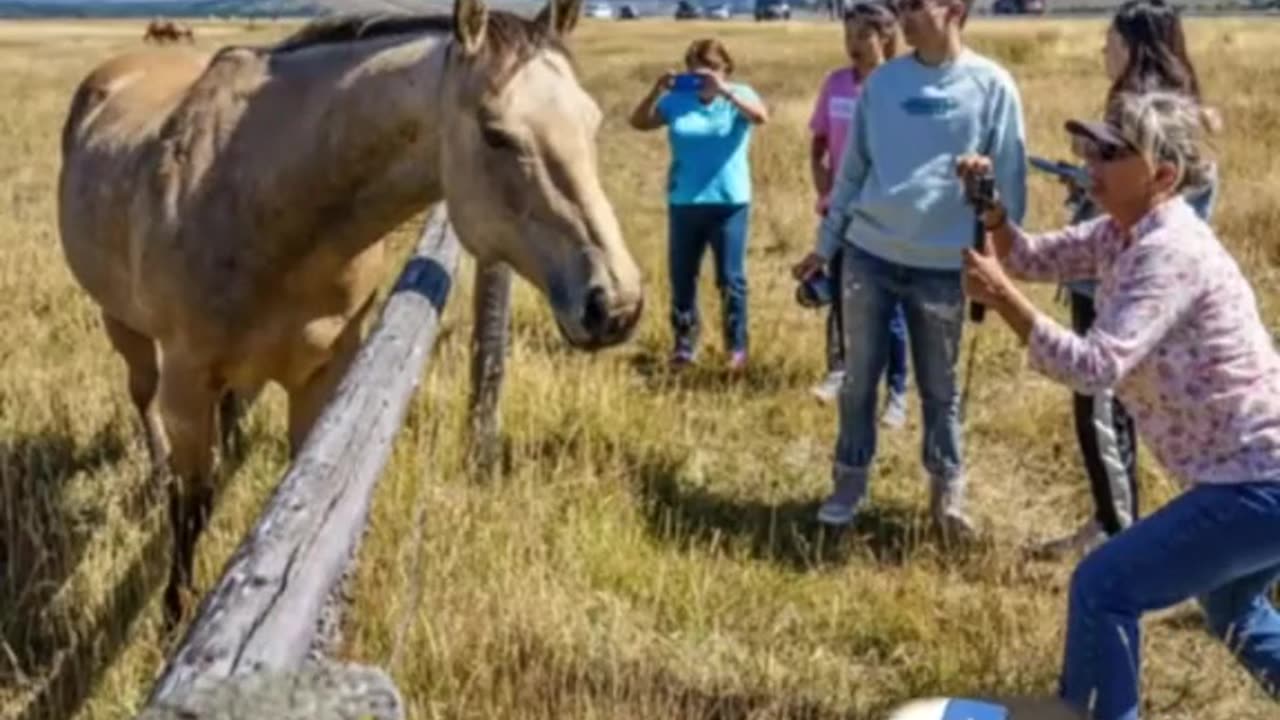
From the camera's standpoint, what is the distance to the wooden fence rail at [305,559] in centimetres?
182

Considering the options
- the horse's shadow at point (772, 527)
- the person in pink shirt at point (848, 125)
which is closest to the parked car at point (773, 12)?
the person in pink shirt at point (848, 125)

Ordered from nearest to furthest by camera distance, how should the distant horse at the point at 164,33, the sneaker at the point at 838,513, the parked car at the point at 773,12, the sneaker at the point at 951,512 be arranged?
1. the sneaker at the point at 951,512
2. the sneaker at the point at 838,513
3. the distant horse at the point at 164,33
4. the parked car at the point at 773,12

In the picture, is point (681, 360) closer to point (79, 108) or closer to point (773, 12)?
point (79, 108)

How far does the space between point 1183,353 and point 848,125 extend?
12.5 feet

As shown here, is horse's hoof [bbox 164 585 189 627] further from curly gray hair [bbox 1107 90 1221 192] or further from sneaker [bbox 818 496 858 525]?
curly gray hair [bbox 1107 90 1221 192]

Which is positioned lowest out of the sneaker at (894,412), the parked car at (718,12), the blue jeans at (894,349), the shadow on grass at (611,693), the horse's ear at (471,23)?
the parked car at (718,12)

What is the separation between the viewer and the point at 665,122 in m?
7.87

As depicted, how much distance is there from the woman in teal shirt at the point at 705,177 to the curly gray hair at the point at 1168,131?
4145mm

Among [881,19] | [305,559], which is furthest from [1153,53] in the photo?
[305,559]

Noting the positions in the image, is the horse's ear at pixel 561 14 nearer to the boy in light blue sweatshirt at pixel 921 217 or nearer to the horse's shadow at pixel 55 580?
the boy in light blue sweatshirt at pixel 921 217

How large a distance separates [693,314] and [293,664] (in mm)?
6103

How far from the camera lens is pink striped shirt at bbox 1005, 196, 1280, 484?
3.40 m

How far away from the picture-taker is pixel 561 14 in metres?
4.14

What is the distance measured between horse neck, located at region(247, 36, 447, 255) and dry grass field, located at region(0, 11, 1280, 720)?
0.85 metres
